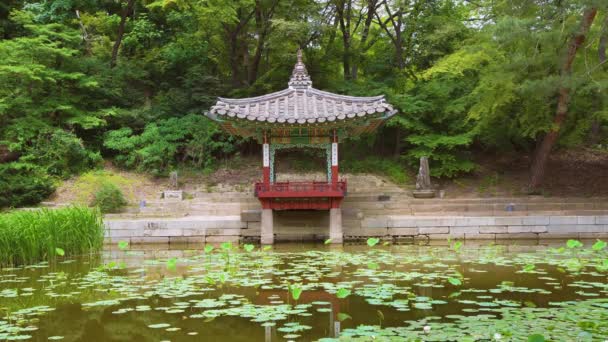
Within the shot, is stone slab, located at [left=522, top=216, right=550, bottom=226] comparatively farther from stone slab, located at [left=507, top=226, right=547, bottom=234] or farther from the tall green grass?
the tall green grass

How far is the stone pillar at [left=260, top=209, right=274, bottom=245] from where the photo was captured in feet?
37.8

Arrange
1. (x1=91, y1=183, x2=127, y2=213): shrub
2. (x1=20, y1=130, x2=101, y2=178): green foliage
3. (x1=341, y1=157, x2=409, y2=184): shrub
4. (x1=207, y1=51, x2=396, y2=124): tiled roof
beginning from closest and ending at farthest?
1. (x1=207, y1=51, x2=396, y2=124): tiled roof
2. (x1=91, y1=183, x2=127, y2=213): shrub
3. (x1=20, y1=130, x2=101, y2=178): green foliage
4. (x1=341, y1=157, x2=409, y2=184): shrub

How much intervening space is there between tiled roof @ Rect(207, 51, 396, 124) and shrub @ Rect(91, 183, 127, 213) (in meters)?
4.51

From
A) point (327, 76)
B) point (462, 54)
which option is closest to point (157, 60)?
point (327, 76)

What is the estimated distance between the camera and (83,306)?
17.2 feet

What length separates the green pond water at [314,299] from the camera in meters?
4.11

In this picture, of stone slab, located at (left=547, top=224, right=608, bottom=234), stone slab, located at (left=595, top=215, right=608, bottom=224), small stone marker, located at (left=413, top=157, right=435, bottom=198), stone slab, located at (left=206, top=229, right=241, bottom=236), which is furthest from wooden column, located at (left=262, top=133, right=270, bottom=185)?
stone slab, located at (left=595, top=215, right=608, bottom=224)

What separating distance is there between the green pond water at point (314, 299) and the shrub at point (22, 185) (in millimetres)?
7818

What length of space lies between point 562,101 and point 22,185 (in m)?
15.3

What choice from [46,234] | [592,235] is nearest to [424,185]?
[592,235]

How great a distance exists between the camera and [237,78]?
21.2 m

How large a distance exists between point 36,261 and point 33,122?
11.2m

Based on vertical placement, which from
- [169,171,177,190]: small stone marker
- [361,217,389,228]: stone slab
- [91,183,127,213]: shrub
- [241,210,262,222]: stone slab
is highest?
[169,171,177,190]: small stone marker

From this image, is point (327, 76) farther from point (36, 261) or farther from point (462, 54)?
point (36, 261)
